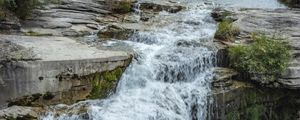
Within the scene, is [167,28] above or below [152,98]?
above

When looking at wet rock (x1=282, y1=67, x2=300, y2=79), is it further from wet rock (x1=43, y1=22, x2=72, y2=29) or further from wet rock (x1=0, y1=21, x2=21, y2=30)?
wet rock (x1=0, y1=21, x2=21, y2=30)

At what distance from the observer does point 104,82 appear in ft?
37.5

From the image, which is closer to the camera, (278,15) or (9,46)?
(9,46)

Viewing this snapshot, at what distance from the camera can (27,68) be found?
10438 millimetres

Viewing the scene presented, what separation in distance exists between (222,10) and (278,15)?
2.34m

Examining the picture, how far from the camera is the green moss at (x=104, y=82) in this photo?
1131cm

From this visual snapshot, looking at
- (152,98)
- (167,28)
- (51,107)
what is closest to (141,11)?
(167,28)

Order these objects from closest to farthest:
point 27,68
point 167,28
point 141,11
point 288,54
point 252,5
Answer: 1. point 27,68
2. point 288,54
3. point 167,28
4. point 141,11
5. point 252,5

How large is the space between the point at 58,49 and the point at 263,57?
5.11m

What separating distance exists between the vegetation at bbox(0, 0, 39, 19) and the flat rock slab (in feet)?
3.66

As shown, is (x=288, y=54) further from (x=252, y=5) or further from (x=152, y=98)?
(x=252, y=5)

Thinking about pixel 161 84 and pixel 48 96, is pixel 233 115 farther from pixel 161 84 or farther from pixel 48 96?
pixel 48 96

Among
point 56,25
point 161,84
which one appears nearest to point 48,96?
point 161,84

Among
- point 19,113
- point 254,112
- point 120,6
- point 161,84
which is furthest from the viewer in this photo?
point 120,6
